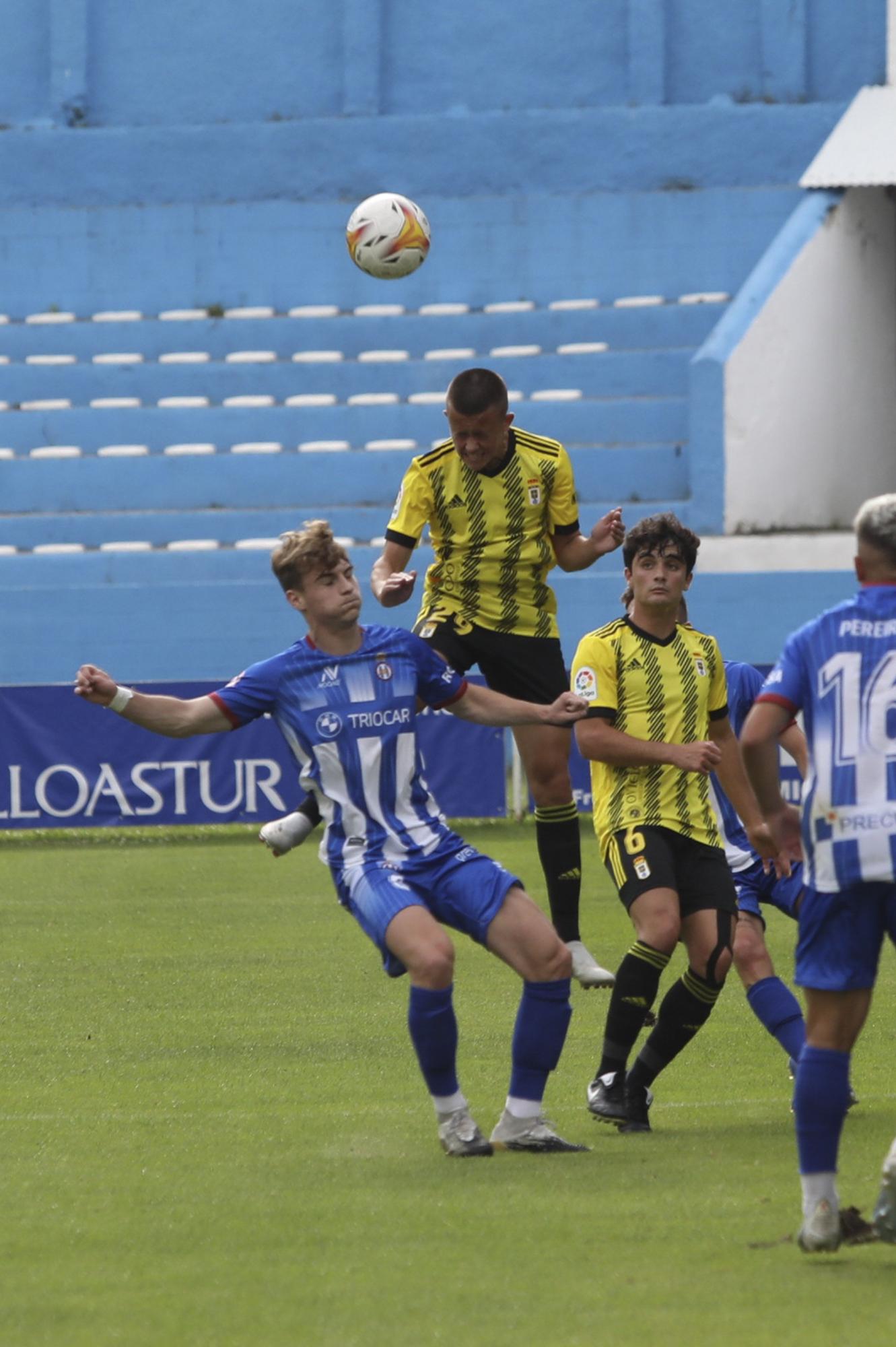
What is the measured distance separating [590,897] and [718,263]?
12.9m

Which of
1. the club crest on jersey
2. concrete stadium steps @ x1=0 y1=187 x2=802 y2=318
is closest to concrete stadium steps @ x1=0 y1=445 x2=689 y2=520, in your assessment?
concrete stadium steps @ x1=0 y1=187 x2=802 y2=318

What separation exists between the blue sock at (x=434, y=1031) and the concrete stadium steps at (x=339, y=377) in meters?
17.1

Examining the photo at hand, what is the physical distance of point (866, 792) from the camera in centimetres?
455

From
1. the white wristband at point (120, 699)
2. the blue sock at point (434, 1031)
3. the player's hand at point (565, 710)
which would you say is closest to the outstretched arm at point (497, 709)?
the player's hand at point (565, 710)

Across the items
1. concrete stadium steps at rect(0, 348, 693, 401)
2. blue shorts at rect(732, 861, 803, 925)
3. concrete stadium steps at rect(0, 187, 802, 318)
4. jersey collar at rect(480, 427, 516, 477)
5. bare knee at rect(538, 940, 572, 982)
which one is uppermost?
concrete stadium steps at rect(0, 187, 802, 318)

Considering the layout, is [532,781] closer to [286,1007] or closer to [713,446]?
[286,1007]

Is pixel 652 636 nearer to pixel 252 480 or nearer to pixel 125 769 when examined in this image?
pixel 125 769

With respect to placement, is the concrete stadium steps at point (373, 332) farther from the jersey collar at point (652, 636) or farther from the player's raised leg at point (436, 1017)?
the player's raised leg at point (436, 1017)

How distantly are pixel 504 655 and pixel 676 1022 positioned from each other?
85.4 inches

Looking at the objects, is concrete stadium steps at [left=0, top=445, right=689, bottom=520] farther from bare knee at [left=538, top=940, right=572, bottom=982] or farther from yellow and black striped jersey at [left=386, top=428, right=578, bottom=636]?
bare knee at [left=538, top=940, right=572, bottom=982]

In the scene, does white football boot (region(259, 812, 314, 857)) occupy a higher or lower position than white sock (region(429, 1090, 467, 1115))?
higher

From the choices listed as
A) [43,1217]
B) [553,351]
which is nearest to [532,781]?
[43,1217]

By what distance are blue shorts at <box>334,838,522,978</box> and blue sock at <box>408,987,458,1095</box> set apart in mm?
136

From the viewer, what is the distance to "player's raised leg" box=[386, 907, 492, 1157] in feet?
18.8
